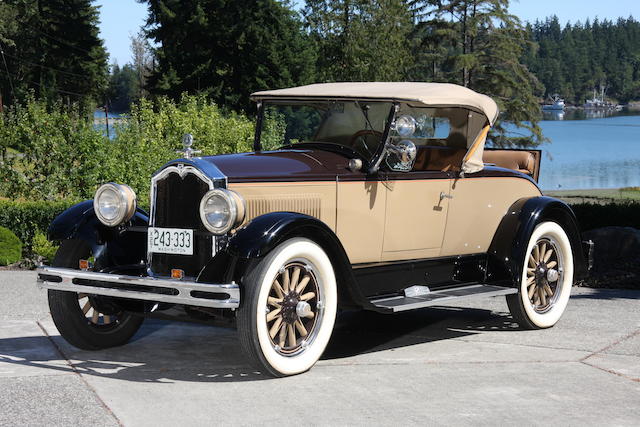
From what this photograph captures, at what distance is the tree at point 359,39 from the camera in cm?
5838

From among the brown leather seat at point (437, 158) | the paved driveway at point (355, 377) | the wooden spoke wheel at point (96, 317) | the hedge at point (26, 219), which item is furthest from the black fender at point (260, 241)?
the hedge at point (26, 219)

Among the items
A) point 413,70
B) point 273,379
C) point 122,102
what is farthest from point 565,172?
point 122,102

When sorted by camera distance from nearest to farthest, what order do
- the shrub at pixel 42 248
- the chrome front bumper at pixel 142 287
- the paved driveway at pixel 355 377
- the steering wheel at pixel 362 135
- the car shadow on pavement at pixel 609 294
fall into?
1. the paved driveway at pixel 355 377
2. the chrome front bumper at pixel 142 287
3. the steering wheel at pixel 362 135
4. the car shadow on pavement at pixel 609 294
5. the shrub at pixel 42 248

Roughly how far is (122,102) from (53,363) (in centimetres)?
17933

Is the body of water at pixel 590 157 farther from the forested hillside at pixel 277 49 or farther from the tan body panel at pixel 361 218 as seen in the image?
the tan body panel at pixel 361 218

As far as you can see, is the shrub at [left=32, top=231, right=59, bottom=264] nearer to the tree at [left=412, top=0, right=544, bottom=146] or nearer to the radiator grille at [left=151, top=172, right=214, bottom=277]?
the radiator grille at [left=151, top=172, right=214, bottom=277]

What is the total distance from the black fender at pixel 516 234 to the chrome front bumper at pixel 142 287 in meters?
3.18

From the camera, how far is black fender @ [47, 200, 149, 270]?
22.4 ft

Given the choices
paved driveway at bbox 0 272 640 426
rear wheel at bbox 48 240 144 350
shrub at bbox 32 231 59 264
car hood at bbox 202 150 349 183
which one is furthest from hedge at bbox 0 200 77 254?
car hood at bbox 202 150 349 183

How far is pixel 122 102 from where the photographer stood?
7096 inches

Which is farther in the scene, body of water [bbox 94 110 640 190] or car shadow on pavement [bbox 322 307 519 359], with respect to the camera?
body of water [bbox 94 110 640 190]

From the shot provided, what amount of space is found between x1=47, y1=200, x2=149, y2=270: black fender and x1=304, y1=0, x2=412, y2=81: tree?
5118cm

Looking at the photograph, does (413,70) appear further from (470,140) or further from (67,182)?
(470,140)

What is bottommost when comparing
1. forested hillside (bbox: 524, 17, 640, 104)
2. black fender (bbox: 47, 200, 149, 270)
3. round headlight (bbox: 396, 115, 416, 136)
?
black fender (bbox: 47, 200, 149, 270)
